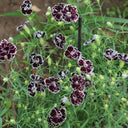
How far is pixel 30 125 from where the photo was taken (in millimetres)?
1780

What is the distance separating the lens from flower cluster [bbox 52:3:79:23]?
1688 mm

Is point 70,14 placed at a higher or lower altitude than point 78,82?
higher

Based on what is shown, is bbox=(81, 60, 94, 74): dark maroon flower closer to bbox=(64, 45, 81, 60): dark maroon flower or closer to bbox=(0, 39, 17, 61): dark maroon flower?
bbox=(64, 45, 81, 60): dark maroon flower

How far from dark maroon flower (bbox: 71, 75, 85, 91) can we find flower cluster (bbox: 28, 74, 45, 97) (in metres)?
0.26

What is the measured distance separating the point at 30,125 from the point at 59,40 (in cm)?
70

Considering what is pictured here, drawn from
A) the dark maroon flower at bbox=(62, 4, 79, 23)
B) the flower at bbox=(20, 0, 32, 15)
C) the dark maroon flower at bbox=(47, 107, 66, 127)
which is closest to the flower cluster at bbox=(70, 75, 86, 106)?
the dark maroon flower at bbox=(47, 107, 66, 127)

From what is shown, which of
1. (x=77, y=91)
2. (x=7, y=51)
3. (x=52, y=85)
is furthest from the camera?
(x=52, y=85)

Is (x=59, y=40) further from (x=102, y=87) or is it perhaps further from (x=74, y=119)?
(x=74, y=119)

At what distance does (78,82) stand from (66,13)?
520mm

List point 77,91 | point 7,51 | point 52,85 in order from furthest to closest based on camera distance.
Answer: point 52,85 < point 77,91 < point 7,51

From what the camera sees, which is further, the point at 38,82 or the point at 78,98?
the point at 38,82

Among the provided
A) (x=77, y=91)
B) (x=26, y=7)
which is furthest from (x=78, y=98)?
(x=26, y=7)

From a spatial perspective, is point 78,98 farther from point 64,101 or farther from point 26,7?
point 26,7

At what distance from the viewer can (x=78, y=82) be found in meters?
1.60
